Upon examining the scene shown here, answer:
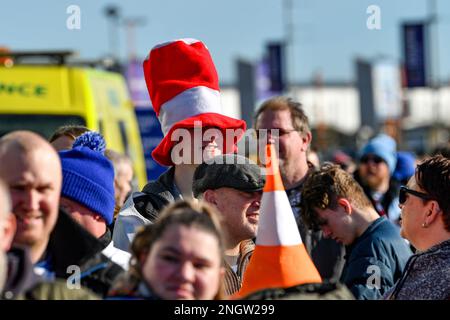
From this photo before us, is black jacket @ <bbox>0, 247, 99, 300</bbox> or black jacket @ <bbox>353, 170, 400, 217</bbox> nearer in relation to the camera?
black jacket @ <bbox>0, 247, 99, 300</bbox>

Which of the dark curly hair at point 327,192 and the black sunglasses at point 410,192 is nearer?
the black sunglasses at point 410,192

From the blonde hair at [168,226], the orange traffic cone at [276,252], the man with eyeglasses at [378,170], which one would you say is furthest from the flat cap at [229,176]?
the man with eyeglasses at [378,170]

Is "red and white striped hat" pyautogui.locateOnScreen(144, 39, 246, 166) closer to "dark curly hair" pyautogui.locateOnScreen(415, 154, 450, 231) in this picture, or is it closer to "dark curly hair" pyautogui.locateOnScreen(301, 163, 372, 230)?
"dark curly hair" pyautogui.locateOnScreen(301, 163, 372, 230)

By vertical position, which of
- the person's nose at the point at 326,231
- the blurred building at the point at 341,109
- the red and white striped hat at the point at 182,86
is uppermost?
the red and white striped hat at the point at 182,86

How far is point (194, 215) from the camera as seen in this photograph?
3645 mm

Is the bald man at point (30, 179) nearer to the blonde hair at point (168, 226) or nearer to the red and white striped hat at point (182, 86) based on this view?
the blonde hair at point (168, 226)

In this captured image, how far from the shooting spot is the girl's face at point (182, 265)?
11.5ft

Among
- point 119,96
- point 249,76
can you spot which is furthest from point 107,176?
point 249,76

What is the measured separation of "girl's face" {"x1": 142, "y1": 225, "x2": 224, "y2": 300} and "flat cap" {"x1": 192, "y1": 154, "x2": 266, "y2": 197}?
1622 mm

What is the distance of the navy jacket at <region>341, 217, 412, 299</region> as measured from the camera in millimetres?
5293

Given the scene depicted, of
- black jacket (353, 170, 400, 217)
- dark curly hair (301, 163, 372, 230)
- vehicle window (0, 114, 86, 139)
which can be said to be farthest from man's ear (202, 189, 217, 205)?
vehicle window (0, 114, 86, 139)

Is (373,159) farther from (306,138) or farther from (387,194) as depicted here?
(306,138)

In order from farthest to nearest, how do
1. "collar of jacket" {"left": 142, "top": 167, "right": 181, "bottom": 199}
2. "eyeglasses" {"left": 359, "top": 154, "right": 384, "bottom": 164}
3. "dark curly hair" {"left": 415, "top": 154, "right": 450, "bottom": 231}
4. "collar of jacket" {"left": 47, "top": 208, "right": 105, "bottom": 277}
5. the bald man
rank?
"eyeglasses" {"left": 359, "top": 154, "right": 384, "bottom": 164} → "collar of jacket" {"left": 142, "top": 167, "right": 181, "bottom": 199} → "dark curly hair" {"left": 415, "top": 154, "right": 450, "bottom": 231} → "collar of jacket" {"left": 47, "top": 208, "right": 105, "bottom": 277} → the bald man

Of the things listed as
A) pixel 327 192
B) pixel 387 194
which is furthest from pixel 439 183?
pixel 387 194
